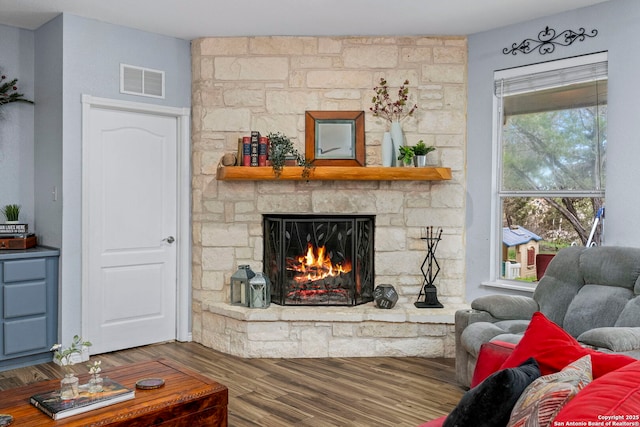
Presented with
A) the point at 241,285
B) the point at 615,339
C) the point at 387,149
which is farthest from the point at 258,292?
the point at 615,339

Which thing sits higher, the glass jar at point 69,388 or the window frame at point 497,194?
the window frame at point 497,194

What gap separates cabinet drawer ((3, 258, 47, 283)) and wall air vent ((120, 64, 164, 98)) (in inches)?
59.2

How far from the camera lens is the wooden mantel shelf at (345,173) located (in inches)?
174

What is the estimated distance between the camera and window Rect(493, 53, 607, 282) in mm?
4000

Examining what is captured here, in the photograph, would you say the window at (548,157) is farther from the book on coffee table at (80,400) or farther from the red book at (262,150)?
the book on coffee table at (80,400)

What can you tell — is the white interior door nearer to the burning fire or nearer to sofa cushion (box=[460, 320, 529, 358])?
the burning fire


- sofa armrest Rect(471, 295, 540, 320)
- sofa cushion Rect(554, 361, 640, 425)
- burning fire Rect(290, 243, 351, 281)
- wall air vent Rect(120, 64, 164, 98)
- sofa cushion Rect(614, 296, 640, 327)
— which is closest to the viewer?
sofa cushion Rect(554, 361, 640, 425)

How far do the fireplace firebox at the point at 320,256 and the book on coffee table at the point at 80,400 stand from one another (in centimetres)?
241

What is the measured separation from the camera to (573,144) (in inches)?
162

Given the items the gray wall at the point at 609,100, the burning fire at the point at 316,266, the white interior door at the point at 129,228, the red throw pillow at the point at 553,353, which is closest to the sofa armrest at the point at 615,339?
the red throw pillow at the point at 553,353

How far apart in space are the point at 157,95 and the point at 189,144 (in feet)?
1.60

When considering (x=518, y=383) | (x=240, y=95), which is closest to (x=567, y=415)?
(x=518, y=383)

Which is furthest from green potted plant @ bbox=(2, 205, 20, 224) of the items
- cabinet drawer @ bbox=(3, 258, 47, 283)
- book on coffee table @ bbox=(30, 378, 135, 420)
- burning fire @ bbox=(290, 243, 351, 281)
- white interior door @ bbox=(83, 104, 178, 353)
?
book on coffee table @ bbox=(30, 378, 135, 420)

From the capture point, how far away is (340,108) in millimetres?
4680
